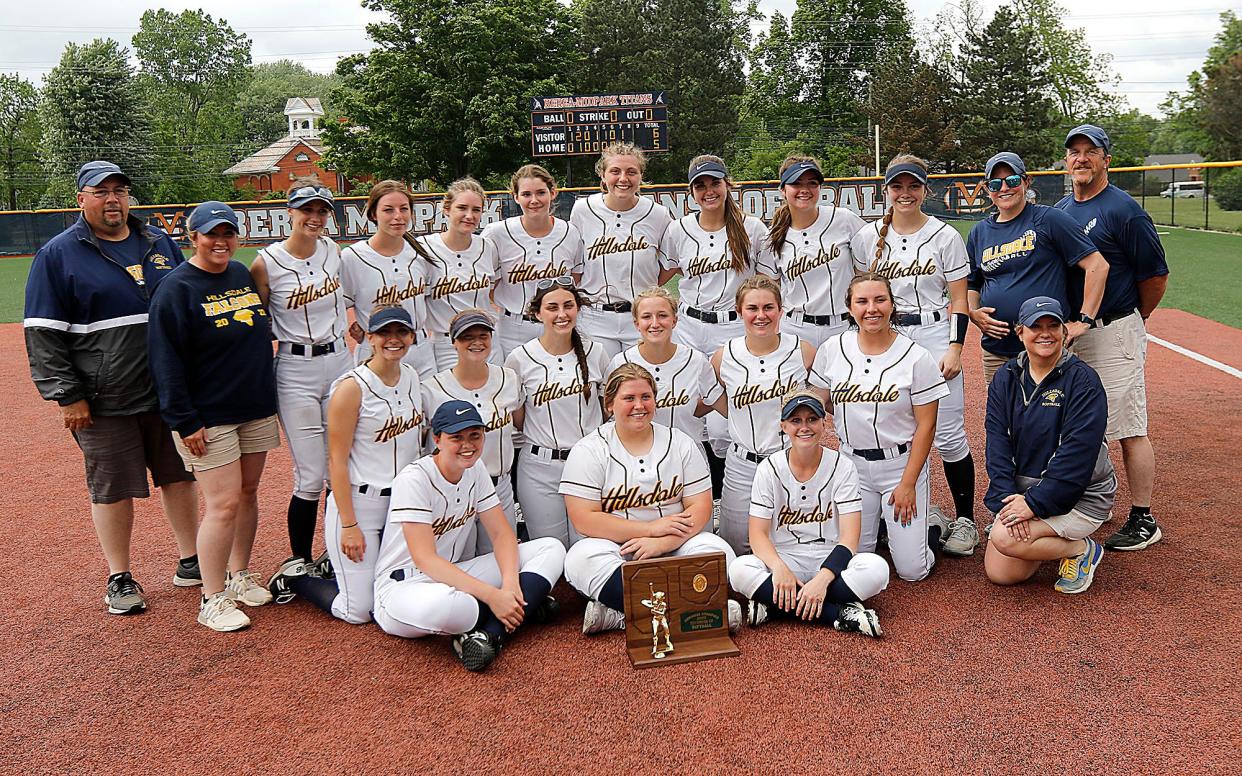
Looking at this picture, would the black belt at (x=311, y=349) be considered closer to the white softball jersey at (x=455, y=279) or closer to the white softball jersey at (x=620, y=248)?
the white softball jersey at (x=455, y=279)

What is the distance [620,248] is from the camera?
17.3 ft

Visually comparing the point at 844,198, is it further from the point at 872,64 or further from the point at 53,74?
the point at 53,74

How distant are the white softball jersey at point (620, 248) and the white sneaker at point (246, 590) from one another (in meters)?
2.33

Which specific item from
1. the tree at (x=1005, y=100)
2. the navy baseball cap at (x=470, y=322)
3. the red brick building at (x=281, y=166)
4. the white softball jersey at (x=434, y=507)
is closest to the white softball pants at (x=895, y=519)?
the white softball jersey at (x=434, y=507)

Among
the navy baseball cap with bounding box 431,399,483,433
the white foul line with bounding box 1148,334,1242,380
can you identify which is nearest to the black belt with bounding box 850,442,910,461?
the navy baseball cap with bounding box 431,399,483,433

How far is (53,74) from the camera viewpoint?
133ft

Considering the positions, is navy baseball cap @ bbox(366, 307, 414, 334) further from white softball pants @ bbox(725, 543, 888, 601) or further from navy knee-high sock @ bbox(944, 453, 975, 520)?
navy knee-high sock @ bbox(944, 453, 975, 520)

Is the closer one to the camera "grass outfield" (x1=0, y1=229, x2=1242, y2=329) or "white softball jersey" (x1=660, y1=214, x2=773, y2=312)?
"white softball jersey" (x1=660, y1=214, x2=773, y2=312)

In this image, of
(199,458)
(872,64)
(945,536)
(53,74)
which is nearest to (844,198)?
(945,536)

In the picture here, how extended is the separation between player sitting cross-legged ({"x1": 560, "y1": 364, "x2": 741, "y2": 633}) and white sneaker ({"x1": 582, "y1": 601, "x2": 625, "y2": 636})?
0.07 feet

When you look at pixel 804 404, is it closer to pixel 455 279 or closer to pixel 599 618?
pixel 599 618

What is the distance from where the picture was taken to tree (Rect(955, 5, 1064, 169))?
38531mm

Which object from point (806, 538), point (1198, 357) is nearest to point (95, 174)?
point (806, 538)

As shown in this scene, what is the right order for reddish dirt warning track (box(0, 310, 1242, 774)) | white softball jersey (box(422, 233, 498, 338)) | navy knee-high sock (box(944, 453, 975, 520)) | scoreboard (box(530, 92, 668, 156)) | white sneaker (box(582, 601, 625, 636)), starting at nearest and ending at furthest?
reddish dirt warning track (box(0, 310, 1242, 774)) → white sneaker (box(582, 601, 625, 636)) → navy knee-high sock (box(944, 453, 975, 520)) → white softball jersey (box(422, 233, 498, 338)) → scoreboard (box(530, 92, 668, 156))
